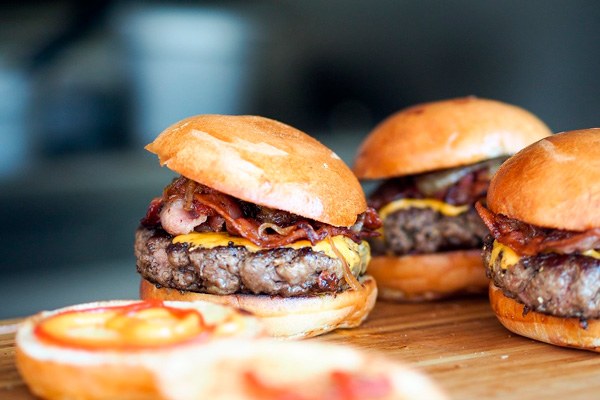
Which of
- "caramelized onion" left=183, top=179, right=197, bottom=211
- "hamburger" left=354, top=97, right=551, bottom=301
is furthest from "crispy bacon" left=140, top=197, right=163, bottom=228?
"hamburger" left=354, top=97, right=551, bottom=301

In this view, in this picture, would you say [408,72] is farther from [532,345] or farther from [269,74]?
[532,345]

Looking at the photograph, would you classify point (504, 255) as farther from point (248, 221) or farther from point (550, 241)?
point (248, 221)

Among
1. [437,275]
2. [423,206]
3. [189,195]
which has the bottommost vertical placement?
[437,275]

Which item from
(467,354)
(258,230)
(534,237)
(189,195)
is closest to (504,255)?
(534,237)

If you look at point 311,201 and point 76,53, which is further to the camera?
point 76,53

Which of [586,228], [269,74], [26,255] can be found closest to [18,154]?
[26,255]
